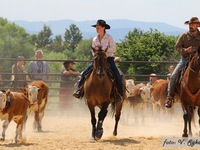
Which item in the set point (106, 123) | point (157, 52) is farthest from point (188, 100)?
point (157, 52)

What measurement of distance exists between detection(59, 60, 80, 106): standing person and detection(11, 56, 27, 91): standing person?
1366 mm

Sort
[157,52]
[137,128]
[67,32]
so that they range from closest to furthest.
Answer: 1. [137,128]
2. [157,52]
3. [67,32]

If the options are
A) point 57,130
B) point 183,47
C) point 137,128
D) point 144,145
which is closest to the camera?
point 144,145

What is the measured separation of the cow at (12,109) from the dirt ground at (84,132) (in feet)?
0.78

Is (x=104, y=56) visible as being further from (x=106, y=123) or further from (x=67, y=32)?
(x=67, y=32)

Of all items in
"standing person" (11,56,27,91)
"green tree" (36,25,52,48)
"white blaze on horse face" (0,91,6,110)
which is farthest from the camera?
"green tree" (36,25,52,48)

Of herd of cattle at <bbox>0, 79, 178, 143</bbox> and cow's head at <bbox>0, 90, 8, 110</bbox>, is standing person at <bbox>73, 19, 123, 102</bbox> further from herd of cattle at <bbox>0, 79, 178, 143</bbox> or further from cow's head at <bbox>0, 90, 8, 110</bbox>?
cow's head at <bbox>0, 90, 8, 110</bbox>

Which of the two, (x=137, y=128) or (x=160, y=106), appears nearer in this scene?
(x=137, y=128)

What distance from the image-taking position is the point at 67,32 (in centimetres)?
15288

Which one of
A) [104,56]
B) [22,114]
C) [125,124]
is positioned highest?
[104,56]

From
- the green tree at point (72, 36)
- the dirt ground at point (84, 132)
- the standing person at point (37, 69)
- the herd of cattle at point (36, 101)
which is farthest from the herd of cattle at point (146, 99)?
the green tree at point (72, 36)

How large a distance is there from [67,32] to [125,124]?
138507 mm

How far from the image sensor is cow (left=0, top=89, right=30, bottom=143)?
31.4 feet

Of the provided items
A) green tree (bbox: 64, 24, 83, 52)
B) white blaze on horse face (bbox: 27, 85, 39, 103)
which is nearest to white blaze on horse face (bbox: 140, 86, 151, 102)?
white blaze on horse face (bbox: 27, 85, 39, 103)
